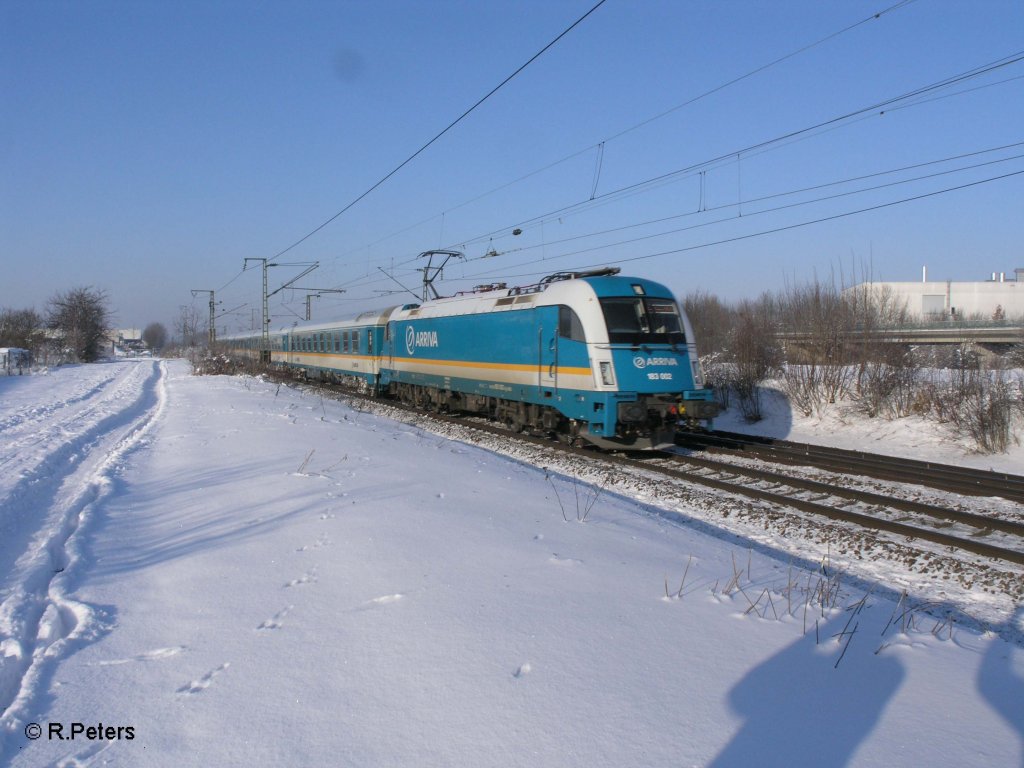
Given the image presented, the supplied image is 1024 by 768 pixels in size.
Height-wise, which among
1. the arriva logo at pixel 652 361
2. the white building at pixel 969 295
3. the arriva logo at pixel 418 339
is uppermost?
the white building at pixel 969 295

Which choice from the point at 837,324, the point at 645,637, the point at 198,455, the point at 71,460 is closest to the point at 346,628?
the point at 645,637

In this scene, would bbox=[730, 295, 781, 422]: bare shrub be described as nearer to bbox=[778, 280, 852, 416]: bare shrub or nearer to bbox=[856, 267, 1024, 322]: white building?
bbox=[778, 280, 852, 416]: bare shrub

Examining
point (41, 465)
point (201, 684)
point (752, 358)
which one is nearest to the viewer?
point (201, 684)

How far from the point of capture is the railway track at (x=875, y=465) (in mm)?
10188

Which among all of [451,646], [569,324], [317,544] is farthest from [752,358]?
[451,646]

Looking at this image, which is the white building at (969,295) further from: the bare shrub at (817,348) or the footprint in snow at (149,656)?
the footprint in snow at (149,656)

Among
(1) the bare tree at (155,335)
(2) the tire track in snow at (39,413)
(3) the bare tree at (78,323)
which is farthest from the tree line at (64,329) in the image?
(1) the bare tree at (155,335)

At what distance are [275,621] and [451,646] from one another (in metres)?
Result: 1.19

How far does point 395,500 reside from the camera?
754 centimetres

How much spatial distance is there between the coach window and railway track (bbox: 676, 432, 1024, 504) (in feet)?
12.7

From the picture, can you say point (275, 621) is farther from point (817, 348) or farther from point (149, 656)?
point (817, 348)

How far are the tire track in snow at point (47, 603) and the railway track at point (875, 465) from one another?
35.1 feet

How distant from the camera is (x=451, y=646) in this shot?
3.91 metres

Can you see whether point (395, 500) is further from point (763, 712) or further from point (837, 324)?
point (837, 324)
